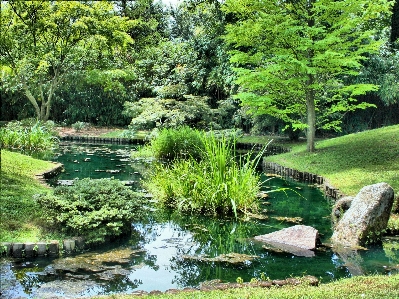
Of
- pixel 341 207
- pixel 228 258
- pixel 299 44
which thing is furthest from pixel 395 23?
pixel 228 258

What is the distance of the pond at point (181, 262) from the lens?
13.9 feet

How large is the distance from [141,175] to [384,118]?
11.5 m

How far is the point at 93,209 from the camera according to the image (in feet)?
18.5

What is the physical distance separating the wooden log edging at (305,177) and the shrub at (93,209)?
150 inches

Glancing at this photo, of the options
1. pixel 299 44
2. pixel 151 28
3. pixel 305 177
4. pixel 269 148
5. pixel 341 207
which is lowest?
pixel 269 148

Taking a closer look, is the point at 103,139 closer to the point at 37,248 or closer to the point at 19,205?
the point at 19,205

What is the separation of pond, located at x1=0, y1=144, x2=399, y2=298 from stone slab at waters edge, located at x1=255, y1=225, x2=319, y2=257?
0.13 m

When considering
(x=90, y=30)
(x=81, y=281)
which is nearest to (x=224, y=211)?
(x=81, y=281)

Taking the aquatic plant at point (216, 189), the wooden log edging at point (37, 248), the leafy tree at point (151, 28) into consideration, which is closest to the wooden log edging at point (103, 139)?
the leafy tree at point (151, 28)

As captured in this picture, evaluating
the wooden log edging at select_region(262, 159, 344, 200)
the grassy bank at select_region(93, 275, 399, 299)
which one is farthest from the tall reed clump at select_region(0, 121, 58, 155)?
the grassy bank at select_region(93, 275, 399, 299)

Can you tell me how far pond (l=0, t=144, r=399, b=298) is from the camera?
4.24 metres

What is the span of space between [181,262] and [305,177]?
19.0 feet

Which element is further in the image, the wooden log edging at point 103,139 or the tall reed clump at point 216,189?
the wooden log edging at point 103,139

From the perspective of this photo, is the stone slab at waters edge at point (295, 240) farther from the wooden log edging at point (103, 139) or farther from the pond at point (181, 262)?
the wooden log edging at point (103, 139)
